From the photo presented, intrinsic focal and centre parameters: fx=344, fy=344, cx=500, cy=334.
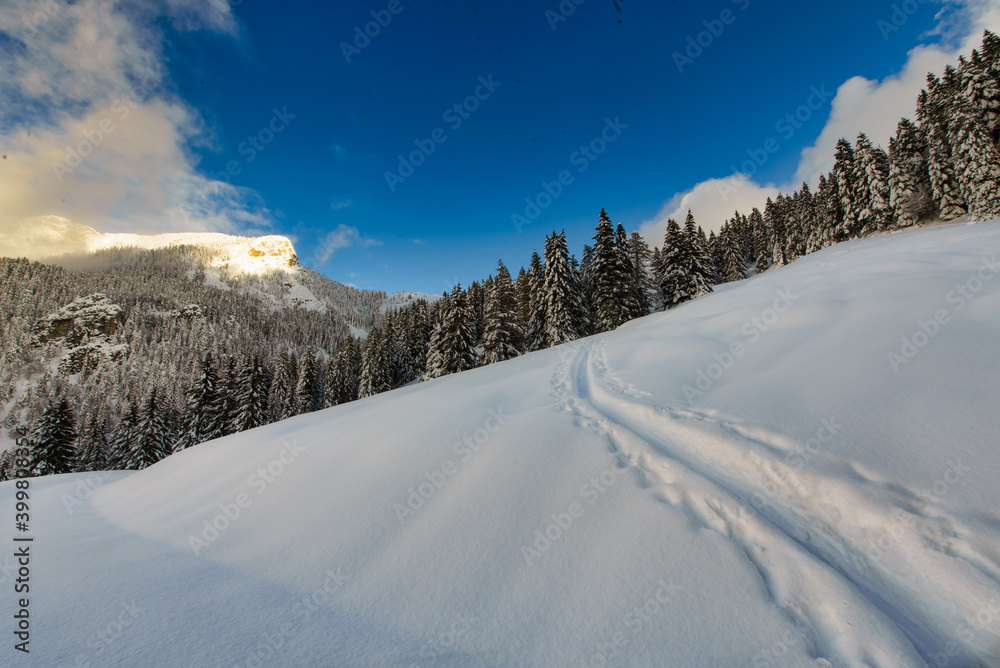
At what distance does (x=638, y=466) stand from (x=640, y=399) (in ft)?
9.17

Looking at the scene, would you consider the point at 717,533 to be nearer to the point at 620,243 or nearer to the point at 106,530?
the point at 106,530

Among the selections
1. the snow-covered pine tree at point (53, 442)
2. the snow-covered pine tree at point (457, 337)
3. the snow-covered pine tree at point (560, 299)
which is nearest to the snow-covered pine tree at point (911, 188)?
the snow-covered pine tree at point (560, 299)

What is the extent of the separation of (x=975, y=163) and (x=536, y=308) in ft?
117

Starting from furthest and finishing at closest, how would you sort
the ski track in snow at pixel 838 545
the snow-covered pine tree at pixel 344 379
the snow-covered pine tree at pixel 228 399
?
the snow-covered pine tree at pixel 344 379 < the snow-covered pine tree at pixel 228 399 < the ski track in snow at pixel 838 545

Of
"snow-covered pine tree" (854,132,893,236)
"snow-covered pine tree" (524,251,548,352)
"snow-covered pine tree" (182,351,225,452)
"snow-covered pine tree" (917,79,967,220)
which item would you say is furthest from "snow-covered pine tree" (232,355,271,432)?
"snow-covered pine tree" (917,79,967,220)

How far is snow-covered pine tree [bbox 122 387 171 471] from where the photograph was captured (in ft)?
108

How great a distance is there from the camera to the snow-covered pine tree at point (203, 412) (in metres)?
35.5

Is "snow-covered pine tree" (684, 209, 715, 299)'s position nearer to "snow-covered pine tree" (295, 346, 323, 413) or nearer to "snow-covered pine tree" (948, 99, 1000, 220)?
"snow-covered pine tree" (948, 99, 1000, 220)

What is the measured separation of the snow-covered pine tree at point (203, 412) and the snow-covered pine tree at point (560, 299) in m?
35.5

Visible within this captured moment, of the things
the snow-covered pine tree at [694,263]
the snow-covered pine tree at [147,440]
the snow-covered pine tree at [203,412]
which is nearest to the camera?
the snow-covered pine tree at [694,263]

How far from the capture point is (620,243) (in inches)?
1199

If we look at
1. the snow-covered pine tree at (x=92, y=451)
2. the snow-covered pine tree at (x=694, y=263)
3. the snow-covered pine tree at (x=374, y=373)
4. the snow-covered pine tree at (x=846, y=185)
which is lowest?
the snow-covered pine tree at (x=92, y=451)

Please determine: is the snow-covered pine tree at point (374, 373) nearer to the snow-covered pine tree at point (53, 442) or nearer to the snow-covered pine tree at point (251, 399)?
the snow-covered pine tree at point (251, 399)

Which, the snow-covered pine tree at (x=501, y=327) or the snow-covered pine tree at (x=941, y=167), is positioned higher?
the snow-covered pine tree at (x=941, y=167)
